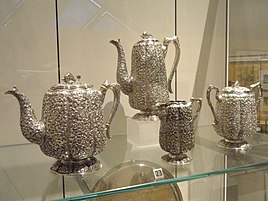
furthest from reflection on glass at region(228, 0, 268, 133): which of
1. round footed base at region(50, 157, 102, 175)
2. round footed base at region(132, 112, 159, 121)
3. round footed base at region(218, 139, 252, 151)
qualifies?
round footed base at region(50, 157, 102, 175)

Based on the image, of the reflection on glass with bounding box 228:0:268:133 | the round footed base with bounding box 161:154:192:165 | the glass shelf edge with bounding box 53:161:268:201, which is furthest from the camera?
the reflection on glass with bounding box 228:0:268:133

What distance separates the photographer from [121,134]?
69cm

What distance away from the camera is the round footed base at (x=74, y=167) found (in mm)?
447

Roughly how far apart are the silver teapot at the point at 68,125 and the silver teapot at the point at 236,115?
0.80 ft

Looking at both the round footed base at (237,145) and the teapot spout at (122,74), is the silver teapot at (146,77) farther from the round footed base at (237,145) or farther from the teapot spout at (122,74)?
the round footed base at (237,145)

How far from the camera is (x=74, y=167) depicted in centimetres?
45

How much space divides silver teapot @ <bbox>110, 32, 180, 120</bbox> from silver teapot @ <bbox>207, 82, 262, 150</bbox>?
11cm

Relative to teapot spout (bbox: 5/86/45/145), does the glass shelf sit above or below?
below

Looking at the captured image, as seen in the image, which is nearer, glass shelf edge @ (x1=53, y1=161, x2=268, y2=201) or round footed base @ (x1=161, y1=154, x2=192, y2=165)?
glass shelf edge @ (x1=53, y1=161, x2=268, y2=201)

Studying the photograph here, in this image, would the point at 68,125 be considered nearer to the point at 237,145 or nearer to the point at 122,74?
the point at 122,74

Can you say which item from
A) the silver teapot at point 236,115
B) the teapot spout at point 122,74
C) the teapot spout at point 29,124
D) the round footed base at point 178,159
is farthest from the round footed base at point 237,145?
the teapot spout at point 29,124

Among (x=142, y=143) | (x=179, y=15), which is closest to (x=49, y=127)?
(x=142, y=143)

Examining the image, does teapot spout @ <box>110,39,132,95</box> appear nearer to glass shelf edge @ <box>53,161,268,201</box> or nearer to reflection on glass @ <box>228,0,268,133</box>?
glass shelf edge @ <box>53,161,268,201</box>

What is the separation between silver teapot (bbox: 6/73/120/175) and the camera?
1.39 ft
